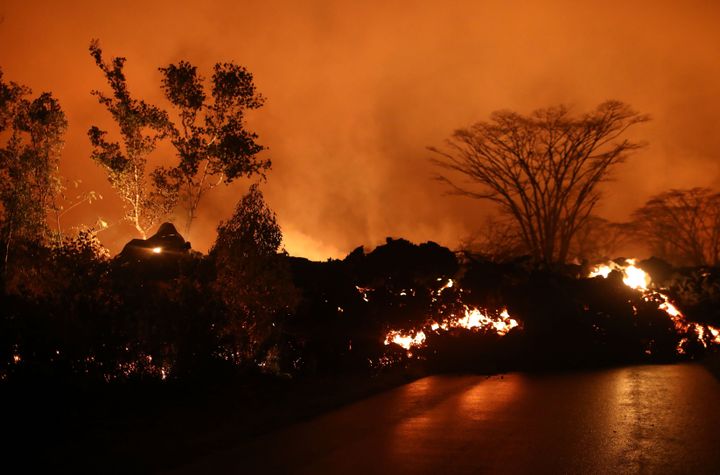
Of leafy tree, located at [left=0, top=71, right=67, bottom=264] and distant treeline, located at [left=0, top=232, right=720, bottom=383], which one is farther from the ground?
leafy tree, located at [left=0, top=71, right=67, bottom=264]

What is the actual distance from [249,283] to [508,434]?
207 inches

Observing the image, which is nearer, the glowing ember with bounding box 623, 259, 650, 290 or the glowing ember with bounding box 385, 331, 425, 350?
the glowing ember with bounding box 385, 331, 425, 350

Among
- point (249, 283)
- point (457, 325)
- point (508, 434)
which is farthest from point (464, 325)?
point (508, 434)

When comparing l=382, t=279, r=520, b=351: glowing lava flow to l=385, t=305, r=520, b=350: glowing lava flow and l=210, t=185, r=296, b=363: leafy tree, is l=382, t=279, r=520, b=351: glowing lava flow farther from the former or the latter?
l=210, t=185, r=296, b=363: leafy tree

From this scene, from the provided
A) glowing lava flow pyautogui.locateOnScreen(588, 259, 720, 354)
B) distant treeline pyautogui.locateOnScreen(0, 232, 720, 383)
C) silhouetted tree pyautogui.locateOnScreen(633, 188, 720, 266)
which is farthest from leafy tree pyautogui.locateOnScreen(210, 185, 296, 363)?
silhouetted tree pyautogui.locateOnScreen(633, 188, 720, 266)

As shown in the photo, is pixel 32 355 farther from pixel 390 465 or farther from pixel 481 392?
pixel 481 392

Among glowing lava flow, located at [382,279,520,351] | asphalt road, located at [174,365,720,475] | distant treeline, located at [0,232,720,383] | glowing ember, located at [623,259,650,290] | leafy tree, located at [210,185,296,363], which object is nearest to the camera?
asphalt road, located at [174,365,720,475]

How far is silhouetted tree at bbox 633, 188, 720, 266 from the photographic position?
5359cm

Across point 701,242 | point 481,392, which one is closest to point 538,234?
point 701,242

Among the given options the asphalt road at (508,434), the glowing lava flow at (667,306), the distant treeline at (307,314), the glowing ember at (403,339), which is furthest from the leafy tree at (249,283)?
the glowing lava flow at (667,306)

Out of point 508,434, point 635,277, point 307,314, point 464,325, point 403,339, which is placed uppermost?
point 635,277

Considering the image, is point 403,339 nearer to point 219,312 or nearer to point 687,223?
point 219,312

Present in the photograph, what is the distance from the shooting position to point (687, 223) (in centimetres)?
5425

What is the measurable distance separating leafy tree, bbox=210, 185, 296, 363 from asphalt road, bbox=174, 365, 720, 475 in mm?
2128
